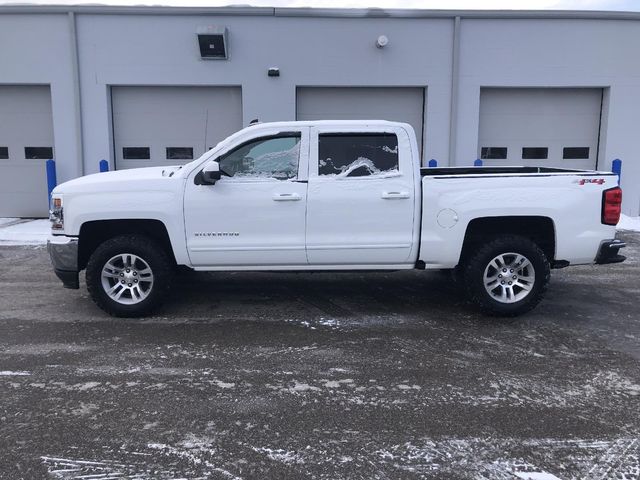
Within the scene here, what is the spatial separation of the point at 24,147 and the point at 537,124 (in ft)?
38.5

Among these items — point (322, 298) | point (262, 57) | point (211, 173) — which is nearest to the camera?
point (211, 173)

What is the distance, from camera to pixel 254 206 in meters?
5.90

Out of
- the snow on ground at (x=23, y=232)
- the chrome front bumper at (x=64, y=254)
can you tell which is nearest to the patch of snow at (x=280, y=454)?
the chrome front bumper at (x=64, y=254)

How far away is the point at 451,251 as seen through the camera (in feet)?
19.7

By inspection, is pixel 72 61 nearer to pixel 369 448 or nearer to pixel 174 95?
pixel 174 95

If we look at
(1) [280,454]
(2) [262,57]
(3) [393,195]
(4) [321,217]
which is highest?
(2) [262,57]

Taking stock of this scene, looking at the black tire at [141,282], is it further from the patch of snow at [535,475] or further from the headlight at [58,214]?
the patch of snow at [535,475]

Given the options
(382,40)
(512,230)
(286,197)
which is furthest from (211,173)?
(382,40)

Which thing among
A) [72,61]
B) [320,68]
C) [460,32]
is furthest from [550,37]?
[72,61]

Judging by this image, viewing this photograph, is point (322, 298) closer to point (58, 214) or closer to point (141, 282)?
point (141, 282)

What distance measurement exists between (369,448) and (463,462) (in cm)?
54

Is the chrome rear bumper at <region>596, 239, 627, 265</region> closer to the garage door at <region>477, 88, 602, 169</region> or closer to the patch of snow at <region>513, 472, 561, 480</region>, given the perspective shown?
the patch of snow at <region>513, 472, 561, 480</region>

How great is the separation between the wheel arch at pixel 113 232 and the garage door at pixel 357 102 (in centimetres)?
776

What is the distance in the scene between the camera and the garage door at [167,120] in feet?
43.1
